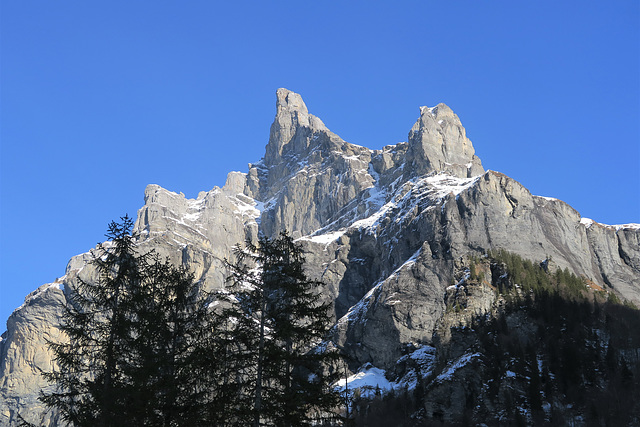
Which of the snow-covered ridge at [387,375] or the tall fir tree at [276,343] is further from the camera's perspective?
the snow-covered ridge at [387,375]

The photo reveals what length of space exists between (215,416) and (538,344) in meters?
145

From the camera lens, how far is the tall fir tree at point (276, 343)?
29.3 metres

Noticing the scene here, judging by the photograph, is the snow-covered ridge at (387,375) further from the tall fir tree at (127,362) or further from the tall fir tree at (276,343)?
the tall fir tree at (276,343)

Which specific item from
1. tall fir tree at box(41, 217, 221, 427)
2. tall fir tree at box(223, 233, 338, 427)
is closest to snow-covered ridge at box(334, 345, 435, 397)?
tall fir tree at box(41, 217, 221, 427)

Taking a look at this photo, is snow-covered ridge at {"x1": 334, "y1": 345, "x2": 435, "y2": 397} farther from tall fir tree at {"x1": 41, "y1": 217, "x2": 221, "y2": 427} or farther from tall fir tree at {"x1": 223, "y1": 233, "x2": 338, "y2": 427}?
tall fir tree at {"x1": 223, "y1": 233, "x2": 338, "y2": 427}

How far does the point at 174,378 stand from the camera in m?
31.2

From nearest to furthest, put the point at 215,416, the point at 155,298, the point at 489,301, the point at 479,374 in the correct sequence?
the point at 215,416, the point at 155,298, the point at 479,374, the point at 489,301

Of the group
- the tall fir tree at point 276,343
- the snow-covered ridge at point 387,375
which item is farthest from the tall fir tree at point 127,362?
the snow-covered ridge at point 387,375

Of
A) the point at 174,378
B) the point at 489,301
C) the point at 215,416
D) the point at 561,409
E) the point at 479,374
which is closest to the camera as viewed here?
the point at 215,416

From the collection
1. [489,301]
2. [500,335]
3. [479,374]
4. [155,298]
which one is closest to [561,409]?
[479,374]

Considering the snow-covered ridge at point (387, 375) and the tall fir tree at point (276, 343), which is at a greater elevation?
the snow-covered ridge at point (387, 375)

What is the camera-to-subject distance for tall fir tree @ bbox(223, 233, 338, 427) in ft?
96.1

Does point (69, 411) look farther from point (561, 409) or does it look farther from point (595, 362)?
point (595, 362)

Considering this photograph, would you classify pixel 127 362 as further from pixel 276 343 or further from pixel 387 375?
pixel 387 375
